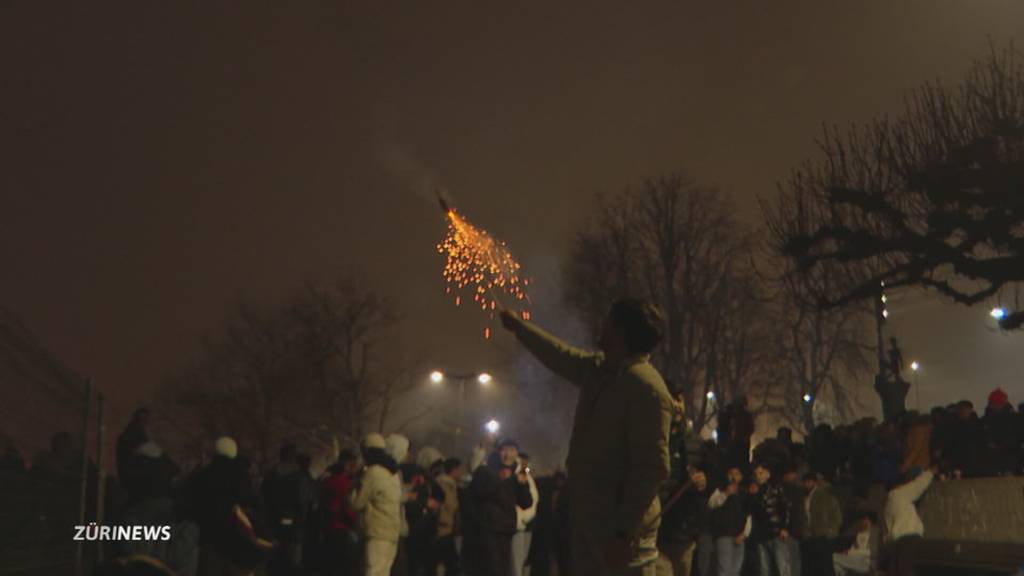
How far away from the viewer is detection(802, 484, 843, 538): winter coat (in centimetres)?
2009

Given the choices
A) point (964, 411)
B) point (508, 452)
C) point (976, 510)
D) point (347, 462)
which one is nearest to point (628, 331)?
point (976, 510)

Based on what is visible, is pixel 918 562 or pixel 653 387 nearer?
pixel 653 387

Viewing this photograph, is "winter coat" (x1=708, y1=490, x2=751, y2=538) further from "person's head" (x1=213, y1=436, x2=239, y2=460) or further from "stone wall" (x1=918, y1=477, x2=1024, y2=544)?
"person's head" (x1=213, y1=436, x2=239, y2=460)

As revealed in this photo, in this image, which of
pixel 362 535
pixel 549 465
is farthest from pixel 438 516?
pixel 549 465

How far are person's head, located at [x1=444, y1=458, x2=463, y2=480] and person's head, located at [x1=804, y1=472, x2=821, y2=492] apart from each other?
17.0ft

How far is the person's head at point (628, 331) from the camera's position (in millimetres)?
6793

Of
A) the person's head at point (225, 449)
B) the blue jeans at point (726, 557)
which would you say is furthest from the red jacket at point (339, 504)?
the blue jeans at point (726, 557)

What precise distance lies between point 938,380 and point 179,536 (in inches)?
2342

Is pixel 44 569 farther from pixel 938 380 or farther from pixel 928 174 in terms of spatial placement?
pixel 938 380

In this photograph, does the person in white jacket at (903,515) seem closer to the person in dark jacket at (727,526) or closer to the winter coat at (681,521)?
the person in dark jacket at (727,526)

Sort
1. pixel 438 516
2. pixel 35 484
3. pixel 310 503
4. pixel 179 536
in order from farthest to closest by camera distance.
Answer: pixel 438 516 → pixel 310 503 → pixel 179 536 → pixel 35 484

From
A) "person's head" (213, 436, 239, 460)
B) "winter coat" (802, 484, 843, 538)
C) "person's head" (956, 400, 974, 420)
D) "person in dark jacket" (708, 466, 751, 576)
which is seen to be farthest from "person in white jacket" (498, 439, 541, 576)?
"person's head" (956, 400, 974, 420)

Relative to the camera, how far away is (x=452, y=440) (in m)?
72.7

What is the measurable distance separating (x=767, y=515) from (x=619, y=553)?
13.7m
